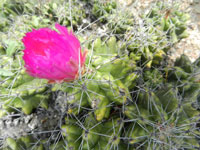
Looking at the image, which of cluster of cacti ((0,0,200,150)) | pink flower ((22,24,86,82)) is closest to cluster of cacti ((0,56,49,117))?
cluster of cacti ((0,0,200,150))

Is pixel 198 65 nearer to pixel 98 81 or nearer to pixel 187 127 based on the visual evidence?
pixel 187 127

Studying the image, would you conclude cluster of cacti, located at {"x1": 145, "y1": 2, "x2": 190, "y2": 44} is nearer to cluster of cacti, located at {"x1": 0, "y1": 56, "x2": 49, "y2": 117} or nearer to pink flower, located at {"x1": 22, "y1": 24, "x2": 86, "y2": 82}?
pink flower, located at {"x1": 22, "y1": 24, "x2": 86, "y2": 82}

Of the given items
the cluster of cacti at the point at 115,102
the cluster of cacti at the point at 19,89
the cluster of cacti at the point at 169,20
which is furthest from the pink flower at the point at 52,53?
the cluster of cacti at the point at 169,20

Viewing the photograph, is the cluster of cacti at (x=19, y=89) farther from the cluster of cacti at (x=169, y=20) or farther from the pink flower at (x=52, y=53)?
the cluster of cacti at (x=169, y=20)

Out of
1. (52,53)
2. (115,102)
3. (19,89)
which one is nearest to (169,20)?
(115,102)

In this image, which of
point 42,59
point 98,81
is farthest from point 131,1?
point 42,59
